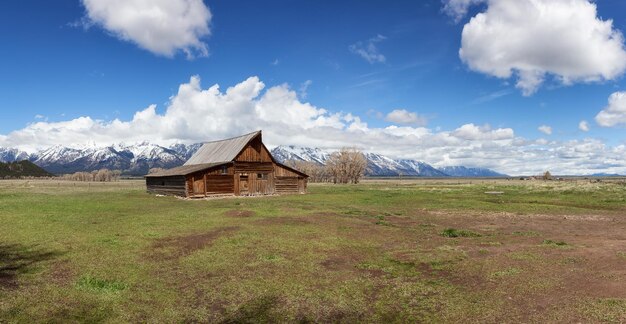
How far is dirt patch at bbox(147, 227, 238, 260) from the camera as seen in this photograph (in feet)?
53.1

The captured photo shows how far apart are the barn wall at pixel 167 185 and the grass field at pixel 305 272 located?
2819 cm

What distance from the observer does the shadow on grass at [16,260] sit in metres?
12.1

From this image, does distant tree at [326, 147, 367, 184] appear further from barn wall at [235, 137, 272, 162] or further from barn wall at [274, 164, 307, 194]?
barn wall at [235, 137, 272, 162]

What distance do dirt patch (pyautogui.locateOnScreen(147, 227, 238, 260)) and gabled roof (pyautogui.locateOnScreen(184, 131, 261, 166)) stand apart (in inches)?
1379

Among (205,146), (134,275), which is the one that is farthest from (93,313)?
(205,146)

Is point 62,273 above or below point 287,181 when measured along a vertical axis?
below

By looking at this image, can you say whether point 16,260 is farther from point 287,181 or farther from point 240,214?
point 287,181

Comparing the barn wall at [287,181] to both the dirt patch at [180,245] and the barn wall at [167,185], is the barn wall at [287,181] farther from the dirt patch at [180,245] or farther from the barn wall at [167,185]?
the dirt patch at [180,245]

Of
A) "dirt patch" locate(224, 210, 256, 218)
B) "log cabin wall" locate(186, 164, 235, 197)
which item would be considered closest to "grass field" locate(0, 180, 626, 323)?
"dirt patch" locate(224, 210, 256, 218)

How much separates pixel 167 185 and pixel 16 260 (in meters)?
46.4

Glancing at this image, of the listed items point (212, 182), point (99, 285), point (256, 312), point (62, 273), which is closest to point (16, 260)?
point (62, 273)

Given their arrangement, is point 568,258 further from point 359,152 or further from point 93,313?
point 359,152

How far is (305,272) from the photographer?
1384 centimetres

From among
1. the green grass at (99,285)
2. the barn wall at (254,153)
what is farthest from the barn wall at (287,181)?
the green grass at (99,285)
